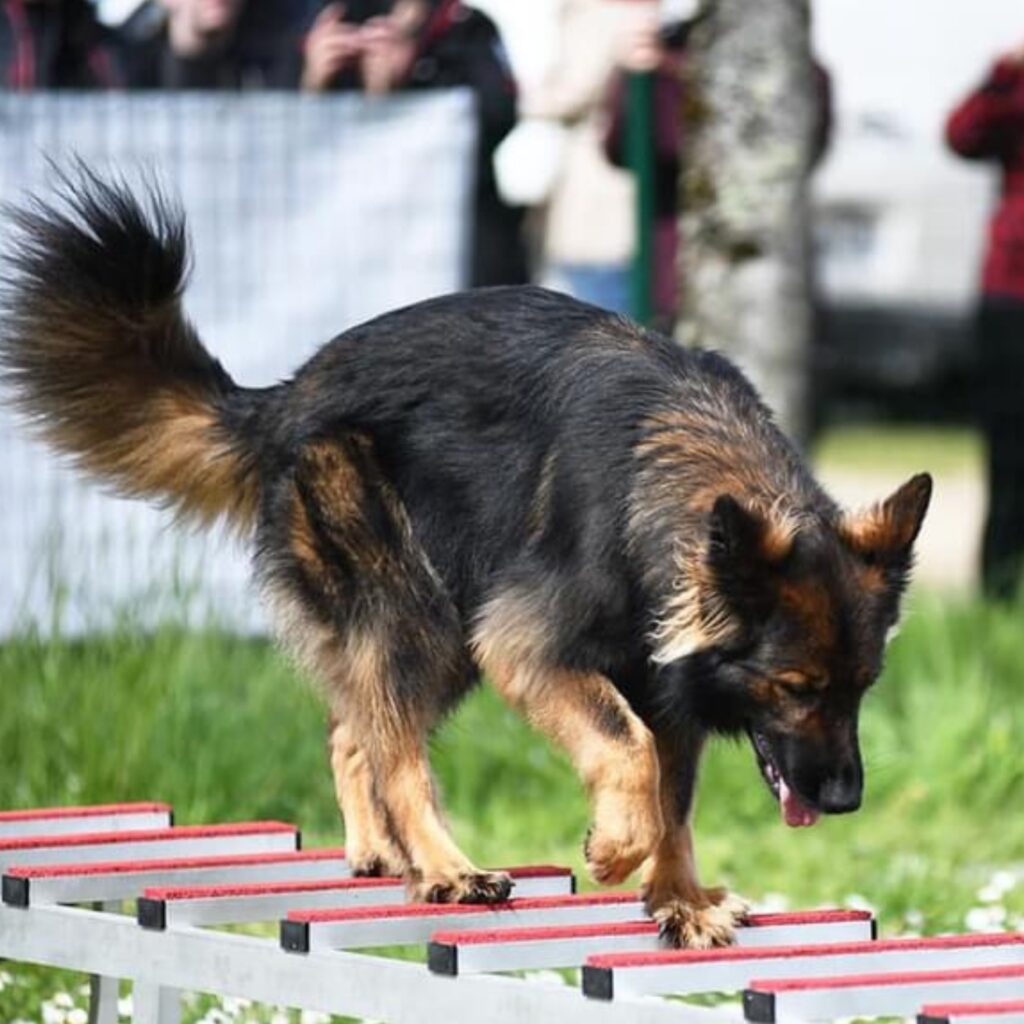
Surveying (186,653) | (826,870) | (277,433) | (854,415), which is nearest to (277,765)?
(186,653)

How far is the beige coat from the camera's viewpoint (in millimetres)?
8984

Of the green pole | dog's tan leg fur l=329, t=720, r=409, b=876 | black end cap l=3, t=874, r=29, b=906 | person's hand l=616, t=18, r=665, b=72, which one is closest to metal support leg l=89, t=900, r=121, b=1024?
black end cap l=3, t=874, r=29, b=906

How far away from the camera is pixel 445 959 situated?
4387 millimetres

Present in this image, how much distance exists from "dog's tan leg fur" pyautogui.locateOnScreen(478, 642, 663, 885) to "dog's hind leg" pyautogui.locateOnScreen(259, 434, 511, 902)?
0.99ft

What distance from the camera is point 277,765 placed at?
7383mm

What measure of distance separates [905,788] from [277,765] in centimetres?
187

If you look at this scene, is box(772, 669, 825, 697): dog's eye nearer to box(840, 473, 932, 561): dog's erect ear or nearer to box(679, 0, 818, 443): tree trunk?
box(840, 473, 932, 561): dog's erect ear

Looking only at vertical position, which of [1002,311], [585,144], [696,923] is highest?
[585,144]

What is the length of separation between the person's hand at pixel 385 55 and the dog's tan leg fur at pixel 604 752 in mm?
4081

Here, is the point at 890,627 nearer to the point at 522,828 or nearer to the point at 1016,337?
the point at 522,828

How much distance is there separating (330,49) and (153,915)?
14.9ft

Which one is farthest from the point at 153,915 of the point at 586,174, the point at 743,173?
the point at 586,174

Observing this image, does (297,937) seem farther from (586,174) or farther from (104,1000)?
(586,174)

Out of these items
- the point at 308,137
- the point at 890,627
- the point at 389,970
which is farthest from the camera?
the point at 308,137
